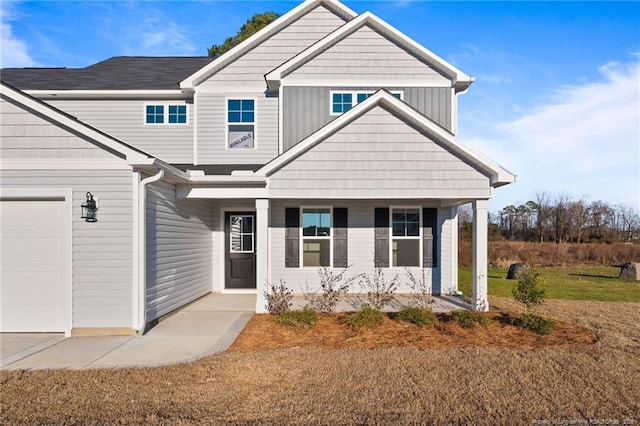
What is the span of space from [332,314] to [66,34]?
11625 millimetres

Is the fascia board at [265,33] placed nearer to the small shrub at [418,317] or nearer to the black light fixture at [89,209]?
the black light fixture at [89,209]

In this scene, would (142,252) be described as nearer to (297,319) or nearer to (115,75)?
(297,319)

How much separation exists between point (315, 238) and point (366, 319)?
3.80 metres

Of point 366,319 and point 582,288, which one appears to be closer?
point 366,319

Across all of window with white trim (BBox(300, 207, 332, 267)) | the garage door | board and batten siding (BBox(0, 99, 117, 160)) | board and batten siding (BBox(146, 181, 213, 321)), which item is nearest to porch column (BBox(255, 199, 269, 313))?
board and batten siding (BBox(146, 181, 213, 321))

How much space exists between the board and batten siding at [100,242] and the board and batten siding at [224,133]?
4115 millimetres

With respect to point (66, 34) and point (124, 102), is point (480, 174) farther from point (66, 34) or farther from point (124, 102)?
point (66, 34)

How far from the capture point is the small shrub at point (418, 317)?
7.16 meters

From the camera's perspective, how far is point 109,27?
39.4 ft

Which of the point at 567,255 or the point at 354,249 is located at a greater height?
the point at 354,249

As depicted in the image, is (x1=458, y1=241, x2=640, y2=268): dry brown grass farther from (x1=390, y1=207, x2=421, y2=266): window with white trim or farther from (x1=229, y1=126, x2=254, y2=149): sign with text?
(x1=229, y1=126, x2=254, y2=149): sign with text

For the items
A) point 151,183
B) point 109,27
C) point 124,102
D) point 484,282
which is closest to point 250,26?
point 109,27

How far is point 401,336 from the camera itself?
260 inches

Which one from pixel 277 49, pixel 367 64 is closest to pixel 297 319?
pixel 367 64
